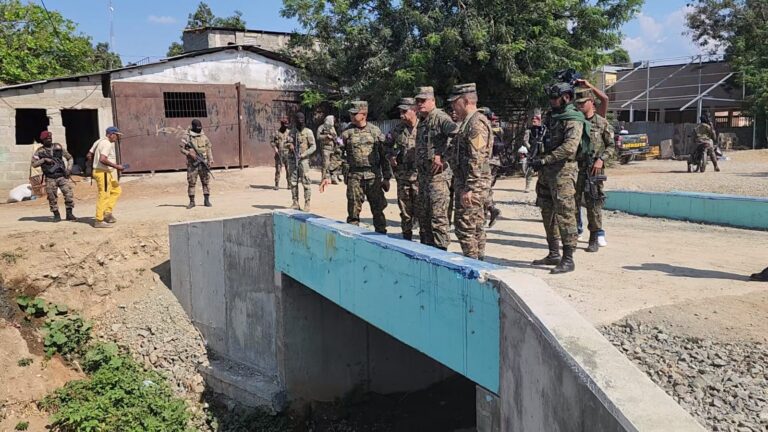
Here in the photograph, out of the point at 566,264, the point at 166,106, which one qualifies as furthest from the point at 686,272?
the point at 166,106

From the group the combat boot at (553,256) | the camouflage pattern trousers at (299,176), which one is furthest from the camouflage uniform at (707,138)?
the combat boot at (553,256)

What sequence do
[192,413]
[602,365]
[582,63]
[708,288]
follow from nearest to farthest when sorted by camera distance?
[602,365] < [708,288] < [192,413] < [582,63]

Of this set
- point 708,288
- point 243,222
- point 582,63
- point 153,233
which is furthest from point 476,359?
point 582,63

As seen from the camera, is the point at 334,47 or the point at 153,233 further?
the point at 334,47

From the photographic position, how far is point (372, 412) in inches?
324

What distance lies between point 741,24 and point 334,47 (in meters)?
20.7

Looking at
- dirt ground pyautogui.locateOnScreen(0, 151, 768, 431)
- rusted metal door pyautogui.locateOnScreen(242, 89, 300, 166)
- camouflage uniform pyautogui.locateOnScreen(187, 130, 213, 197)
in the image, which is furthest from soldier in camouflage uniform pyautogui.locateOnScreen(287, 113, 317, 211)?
rusted metal door pyautogui.locateOnScreen(242, 89, 300, 166)

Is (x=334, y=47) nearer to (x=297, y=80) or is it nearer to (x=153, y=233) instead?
(x=297, y=80)

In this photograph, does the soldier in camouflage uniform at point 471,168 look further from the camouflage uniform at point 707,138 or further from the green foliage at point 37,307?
the camouflage uniform at point 707,138

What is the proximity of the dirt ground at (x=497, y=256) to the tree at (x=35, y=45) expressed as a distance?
852 cm

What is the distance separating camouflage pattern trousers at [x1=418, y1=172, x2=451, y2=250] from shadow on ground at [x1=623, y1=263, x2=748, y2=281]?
67.8 inches

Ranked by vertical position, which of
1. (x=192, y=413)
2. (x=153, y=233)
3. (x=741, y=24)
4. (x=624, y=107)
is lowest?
(x=192, y=413)

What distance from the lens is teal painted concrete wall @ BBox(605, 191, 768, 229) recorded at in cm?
799

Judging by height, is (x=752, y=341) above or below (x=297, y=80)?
below
